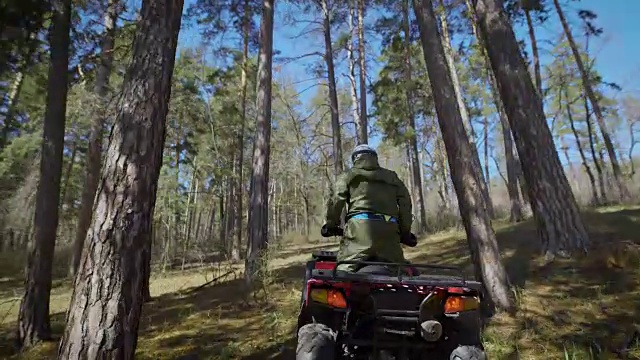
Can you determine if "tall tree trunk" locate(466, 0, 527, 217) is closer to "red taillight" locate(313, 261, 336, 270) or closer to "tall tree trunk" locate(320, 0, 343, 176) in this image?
"tall tree trunk" locate(320, 0, 343, 176)

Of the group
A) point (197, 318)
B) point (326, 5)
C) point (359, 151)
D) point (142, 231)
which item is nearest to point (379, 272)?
point (359, 151)

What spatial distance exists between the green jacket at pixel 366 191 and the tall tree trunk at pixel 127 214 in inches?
62.1

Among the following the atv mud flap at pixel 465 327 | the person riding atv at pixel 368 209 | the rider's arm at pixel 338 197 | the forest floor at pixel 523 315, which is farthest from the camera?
the forest floor at pixel 523 315

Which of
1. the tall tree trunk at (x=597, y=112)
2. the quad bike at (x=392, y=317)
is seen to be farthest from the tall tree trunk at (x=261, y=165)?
the tall tree trunk at (x=597, y=112)

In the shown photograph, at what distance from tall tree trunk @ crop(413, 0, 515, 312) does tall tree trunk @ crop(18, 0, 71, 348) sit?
5745mm

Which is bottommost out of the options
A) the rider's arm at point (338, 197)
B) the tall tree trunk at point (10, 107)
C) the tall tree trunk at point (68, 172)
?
the rider's arm at point (338, 197)

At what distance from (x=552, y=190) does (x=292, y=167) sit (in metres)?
25.6

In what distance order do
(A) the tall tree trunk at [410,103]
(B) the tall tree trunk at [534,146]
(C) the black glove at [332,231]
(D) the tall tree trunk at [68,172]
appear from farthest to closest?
1. (D) the tall tree trunk at [68,172]
2. (A) the tall tree trunk at [410,103]
3. (B) the tall tree trunk at [534,146]
4. (C) the black glove at [332,231]

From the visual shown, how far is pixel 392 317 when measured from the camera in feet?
8.93

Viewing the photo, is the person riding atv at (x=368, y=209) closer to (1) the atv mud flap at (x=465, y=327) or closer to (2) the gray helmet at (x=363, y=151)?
(2) the gray helmet at (x=363, y=151)

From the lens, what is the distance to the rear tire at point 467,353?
2646mm

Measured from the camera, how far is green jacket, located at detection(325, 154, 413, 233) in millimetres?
3447

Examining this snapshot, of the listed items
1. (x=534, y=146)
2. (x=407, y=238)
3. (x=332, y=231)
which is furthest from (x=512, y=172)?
(x=332, y=231)

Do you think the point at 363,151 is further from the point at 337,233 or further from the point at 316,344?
the point at 316,344
